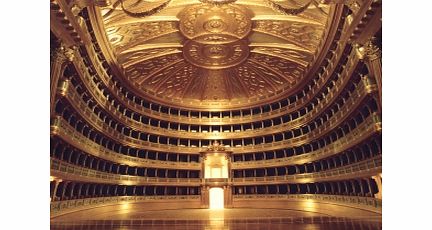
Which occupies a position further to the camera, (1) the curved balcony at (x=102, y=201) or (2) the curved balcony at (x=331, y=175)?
(2) the curved balcony at (x=331, y=175)

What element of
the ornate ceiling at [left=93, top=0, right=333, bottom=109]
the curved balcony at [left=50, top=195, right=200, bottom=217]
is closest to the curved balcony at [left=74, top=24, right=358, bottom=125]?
the ornate ceiling at [left=93, top=0, right=333, bottom=109]

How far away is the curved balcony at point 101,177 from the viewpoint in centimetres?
2388

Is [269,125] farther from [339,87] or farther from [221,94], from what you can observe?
[339,87]

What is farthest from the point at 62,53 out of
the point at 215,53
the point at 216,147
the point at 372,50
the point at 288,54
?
the point at 216,147

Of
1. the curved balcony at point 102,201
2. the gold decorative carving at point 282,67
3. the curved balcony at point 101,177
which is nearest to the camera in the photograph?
the curved balcony at point 102,201

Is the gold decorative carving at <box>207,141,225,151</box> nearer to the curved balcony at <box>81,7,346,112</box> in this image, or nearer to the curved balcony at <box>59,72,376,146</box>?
the curved balcony at <box>59,72,376,146</box>

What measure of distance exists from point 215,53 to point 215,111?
39.7 ft

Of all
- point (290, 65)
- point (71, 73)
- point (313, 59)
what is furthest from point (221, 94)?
point (71, 73)

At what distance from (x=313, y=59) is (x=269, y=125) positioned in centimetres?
1401

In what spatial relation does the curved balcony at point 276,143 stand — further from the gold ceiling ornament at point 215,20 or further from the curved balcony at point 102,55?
the gold ceiling ornament at point 215,20

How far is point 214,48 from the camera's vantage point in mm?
38562

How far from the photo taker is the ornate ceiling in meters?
29.6

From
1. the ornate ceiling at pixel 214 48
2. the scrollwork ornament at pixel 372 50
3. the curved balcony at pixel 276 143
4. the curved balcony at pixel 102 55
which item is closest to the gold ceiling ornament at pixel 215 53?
the ornate ceiling at pixel 214 48

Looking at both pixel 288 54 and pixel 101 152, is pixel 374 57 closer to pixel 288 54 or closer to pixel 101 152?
pixel 288 54
